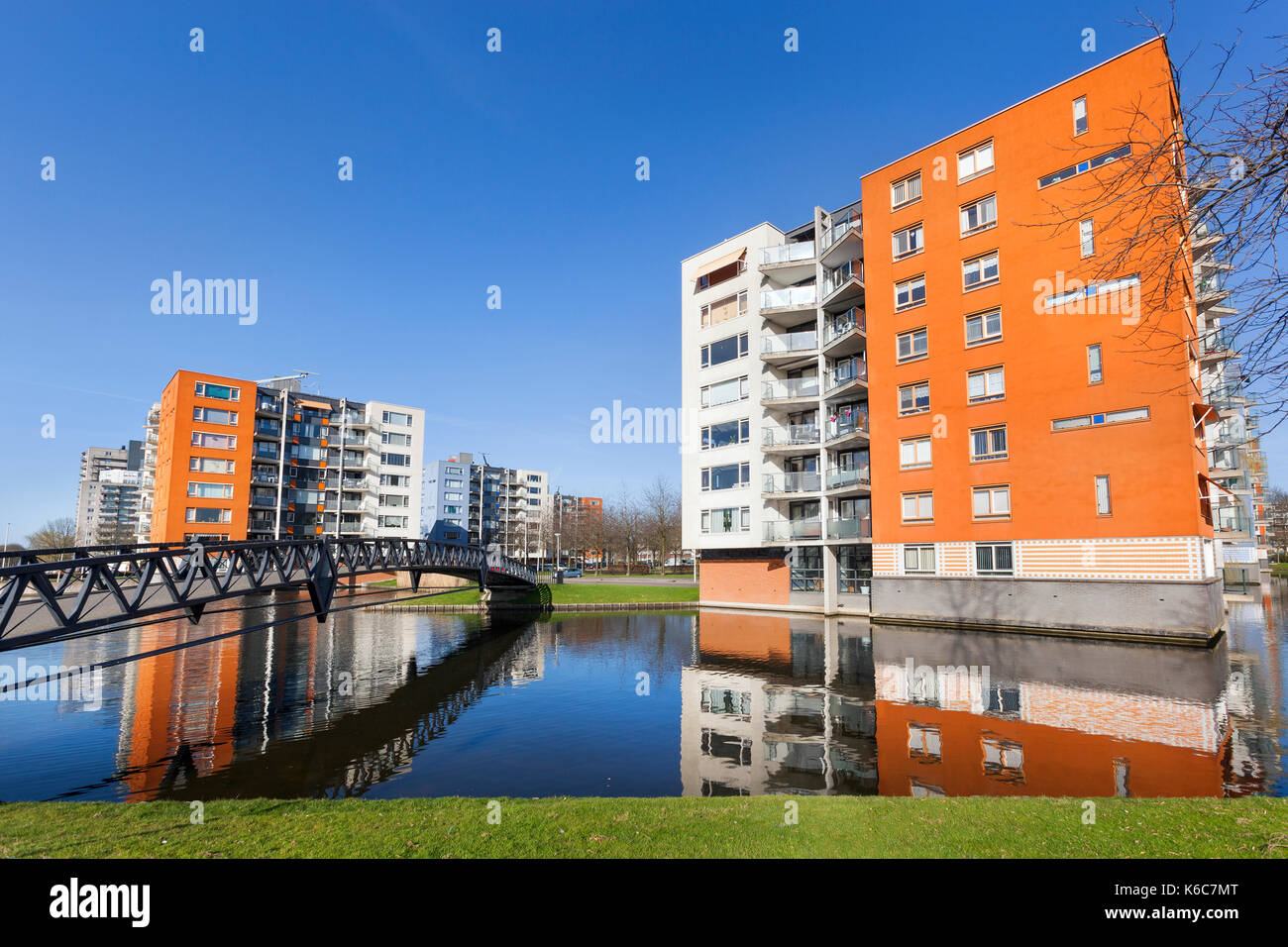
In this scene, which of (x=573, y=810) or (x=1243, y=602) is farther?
(x=1243, y=602)

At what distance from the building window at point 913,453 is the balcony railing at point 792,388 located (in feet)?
22.7

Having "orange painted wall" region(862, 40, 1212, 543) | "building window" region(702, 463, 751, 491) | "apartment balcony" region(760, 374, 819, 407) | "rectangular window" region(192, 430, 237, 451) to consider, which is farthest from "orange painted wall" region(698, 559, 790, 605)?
"rectangular window" region(192, 430, 237, 451)

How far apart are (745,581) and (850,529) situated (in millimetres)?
8217

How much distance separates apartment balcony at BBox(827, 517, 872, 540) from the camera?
1385 inches

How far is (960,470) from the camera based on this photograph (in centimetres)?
3053

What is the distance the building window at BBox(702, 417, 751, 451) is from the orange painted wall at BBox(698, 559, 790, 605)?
7.54 meters

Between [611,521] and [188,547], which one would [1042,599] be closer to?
[188,547]

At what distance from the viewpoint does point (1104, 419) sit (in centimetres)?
2631

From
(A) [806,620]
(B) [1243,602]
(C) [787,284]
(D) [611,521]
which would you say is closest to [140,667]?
(A) [806,620]

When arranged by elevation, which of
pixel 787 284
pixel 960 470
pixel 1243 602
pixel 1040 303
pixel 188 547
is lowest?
pixel 1243 602

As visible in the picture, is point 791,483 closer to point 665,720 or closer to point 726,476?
point 726,476

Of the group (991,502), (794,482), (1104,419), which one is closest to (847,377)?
(794,482)

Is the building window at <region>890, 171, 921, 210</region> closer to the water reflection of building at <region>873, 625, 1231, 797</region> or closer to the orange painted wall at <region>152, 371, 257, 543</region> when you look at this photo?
the water reflection of building at <region>873, 625, 1231, 797</region>
